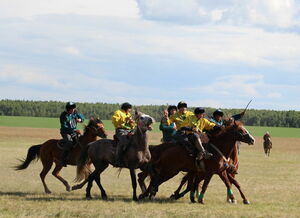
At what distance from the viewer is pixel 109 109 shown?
13238 centimetres

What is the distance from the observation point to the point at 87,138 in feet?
60.8

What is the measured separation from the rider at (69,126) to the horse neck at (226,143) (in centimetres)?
446

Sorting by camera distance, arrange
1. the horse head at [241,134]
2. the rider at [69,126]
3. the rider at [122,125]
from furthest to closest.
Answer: the rider at [69,126] < the rider at [122,125] < the horse head at [241,134]

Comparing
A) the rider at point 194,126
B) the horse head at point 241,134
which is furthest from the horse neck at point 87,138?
the horse head at point 241,134

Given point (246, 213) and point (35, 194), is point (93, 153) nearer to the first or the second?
point (35, 194)

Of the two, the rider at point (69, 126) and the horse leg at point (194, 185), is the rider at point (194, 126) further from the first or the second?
the rider at point (69, 126)

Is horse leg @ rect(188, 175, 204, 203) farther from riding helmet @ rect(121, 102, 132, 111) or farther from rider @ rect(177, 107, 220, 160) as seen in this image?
riding helmet @ rect(121, 102, 132, 111)

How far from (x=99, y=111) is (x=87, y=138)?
361ft

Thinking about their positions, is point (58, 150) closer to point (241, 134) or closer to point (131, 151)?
point (131, 151)

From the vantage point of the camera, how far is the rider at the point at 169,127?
18.1 m

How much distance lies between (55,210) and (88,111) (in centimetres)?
11446

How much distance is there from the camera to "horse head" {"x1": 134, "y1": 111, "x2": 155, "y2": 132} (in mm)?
16022

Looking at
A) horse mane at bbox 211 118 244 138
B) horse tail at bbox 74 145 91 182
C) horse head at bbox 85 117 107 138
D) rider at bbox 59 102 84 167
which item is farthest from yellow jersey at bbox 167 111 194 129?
rider at bbox 59 102 84 167

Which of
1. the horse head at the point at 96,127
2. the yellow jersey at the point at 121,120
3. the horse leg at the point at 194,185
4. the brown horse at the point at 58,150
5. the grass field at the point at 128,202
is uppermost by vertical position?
the yellow jersey at the point at 121,120
